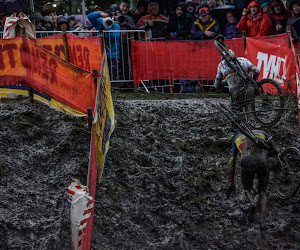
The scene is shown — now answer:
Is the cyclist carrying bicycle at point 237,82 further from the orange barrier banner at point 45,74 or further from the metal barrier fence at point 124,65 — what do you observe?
the metal barrier fence at point 124,65

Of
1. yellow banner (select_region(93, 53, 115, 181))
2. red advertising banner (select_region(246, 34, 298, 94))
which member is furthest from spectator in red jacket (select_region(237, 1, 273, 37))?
yellow banner (select_region(93, 53, 115, 181))

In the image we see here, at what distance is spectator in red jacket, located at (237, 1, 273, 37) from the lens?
49.0ft

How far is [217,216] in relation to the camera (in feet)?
34.3

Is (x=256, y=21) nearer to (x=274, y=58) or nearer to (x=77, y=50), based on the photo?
(x=274, y=58)

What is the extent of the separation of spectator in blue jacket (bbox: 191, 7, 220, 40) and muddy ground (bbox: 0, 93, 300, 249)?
3.05m

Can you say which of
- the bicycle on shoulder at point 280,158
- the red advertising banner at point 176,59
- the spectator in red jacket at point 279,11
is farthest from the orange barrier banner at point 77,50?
the spectator in red jacket at point 279,11

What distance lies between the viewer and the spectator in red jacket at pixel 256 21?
14.9m

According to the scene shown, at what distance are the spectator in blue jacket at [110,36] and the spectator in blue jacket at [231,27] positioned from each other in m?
3.03

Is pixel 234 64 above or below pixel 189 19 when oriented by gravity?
below

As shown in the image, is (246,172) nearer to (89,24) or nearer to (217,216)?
(217,216)

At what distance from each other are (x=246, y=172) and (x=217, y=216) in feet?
4.41

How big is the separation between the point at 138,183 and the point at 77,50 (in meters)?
4.01

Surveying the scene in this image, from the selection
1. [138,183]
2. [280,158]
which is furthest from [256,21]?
[138,183]

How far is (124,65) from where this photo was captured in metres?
15.5
